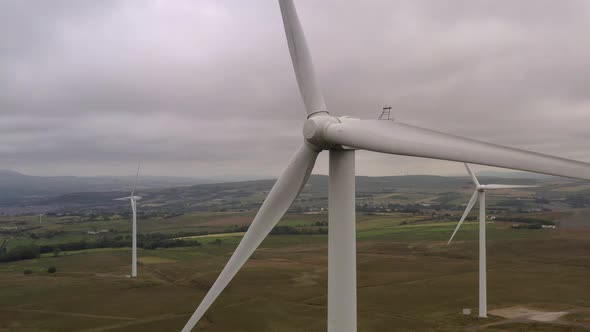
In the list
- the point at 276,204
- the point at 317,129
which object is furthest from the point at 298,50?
the point at 276,204

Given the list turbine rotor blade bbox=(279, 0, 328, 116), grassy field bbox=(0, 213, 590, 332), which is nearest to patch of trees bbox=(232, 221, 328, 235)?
grassy field bbox=(0, 213, 590, 332)

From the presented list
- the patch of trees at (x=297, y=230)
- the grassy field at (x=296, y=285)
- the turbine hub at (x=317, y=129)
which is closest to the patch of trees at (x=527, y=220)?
the grassy field at (x=296, y=285)

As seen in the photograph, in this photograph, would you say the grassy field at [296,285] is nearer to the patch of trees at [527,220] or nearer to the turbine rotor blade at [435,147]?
the patch of trees at [527,220]

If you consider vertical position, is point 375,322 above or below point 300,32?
below

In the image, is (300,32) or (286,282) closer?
(300,32)

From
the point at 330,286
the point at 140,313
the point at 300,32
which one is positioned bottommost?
the point at 140,313

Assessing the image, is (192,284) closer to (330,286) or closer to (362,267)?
(362,267)

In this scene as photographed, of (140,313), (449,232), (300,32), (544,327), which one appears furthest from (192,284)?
(449,232)
